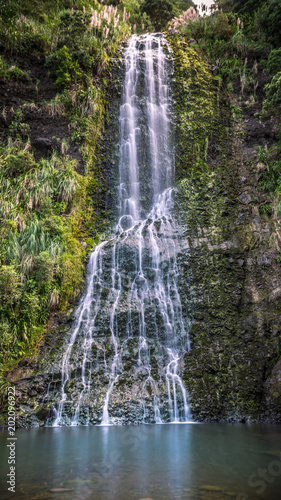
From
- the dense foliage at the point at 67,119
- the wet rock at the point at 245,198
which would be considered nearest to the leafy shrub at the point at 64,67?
the dense foliage at the point at 67,119

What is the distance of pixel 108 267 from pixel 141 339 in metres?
2.22

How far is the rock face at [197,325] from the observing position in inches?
266

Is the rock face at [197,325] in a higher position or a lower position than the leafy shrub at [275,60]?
lower

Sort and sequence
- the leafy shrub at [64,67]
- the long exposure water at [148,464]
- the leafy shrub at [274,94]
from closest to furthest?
1. the long exposure water at [148,464]
2. the leafy shrub at [274,94]
3. the leafy shrub at [64,67]

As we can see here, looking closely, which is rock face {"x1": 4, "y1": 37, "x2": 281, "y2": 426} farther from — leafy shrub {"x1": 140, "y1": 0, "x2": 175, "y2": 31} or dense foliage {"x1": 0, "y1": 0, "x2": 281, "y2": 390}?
leafy shrub {"x1": 140, "y1": 0, "x2": 175, "y2": 31}

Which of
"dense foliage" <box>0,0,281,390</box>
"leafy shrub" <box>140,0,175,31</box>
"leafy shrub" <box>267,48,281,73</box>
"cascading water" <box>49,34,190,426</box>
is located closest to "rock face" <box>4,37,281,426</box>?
"cascading water" <box>49,34,190,426</box>

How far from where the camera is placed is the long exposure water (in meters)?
2.83

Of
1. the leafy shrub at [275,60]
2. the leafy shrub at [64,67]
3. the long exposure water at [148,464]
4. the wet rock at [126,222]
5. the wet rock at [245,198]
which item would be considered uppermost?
the leafy shrub at [64,67]

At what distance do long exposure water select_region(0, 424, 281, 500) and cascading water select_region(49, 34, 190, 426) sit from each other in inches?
41.2

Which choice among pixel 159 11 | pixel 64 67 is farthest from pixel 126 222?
pixel 159 11

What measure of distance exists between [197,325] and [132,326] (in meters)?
1.59

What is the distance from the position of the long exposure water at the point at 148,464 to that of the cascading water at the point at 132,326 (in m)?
Result: 1.05

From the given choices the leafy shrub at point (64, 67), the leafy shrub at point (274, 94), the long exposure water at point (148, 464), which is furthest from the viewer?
the leafy shrub at point (64, 67)

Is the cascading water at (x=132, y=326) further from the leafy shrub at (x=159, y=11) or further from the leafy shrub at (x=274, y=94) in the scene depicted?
the leafy shrub at (x=159, y=11)
